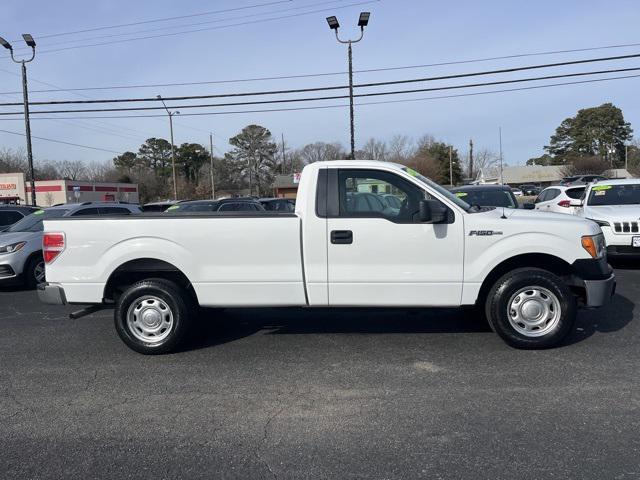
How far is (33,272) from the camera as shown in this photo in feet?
32.6

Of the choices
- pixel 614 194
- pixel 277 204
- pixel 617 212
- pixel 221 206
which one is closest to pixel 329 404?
pixel 617 212

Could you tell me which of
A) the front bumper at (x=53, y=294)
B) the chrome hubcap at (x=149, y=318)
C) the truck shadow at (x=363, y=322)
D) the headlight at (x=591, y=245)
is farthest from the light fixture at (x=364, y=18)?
the front bumper at (x=53, y=294)

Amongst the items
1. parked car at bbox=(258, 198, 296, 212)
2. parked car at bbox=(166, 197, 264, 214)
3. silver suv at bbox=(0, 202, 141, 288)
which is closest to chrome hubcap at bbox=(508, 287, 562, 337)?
silver suv at bbox=(0, 202, 141, 288)

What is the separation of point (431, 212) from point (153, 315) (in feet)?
10.2

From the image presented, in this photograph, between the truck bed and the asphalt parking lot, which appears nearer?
the asphalt parking lot

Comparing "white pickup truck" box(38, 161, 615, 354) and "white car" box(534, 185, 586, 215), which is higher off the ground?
"white car" box(534, 185, 586, 215)

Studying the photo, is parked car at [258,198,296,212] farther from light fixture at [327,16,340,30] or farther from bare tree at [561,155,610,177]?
bare tree at [561,155,610,177]

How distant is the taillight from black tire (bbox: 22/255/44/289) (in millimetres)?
5059

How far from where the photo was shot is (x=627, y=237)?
9.10m

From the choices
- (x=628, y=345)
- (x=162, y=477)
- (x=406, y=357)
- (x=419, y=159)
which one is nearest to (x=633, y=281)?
(x=628, y=345)

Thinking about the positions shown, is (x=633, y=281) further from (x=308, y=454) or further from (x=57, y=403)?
(x=57, y=403)

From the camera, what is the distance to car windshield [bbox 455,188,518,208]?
11.5 meters

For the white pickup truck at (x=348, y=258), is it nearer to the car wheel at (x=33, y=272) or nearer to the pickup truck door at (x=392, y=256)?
the pickup truck door at (x=392, y=256)

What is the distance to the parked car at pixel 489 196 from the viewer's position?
11469mm
